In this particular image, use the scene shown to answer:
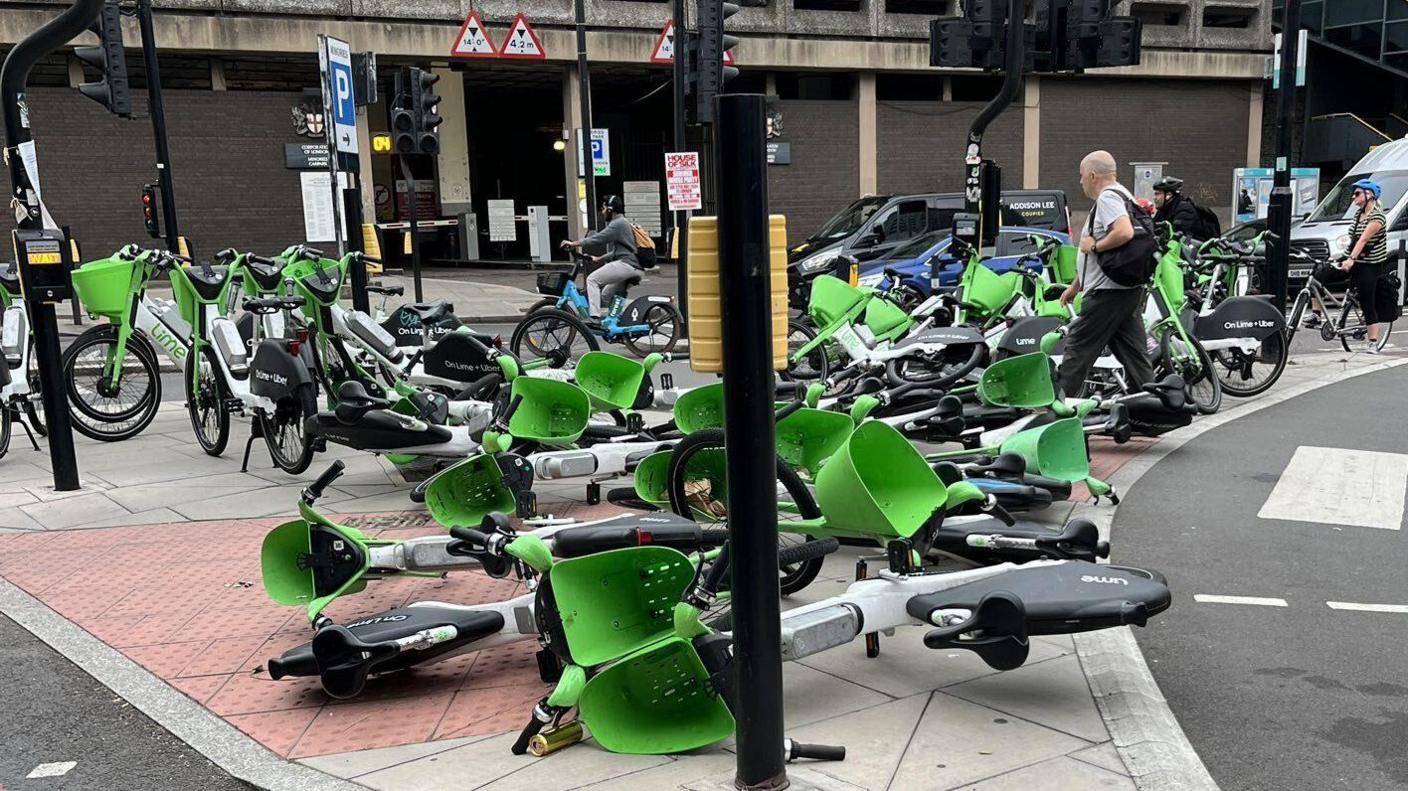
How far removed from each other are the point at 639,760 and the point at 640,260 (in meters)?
11.9

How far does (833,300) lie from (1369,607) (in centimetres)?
541

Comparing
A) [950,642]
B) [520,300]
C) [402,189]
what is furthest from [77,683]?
[402,189]

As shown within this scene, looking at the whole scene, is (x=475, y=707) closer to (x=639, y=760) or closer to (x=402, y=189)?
(x=639, y=760)

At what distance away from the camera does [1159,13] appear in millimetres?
32156

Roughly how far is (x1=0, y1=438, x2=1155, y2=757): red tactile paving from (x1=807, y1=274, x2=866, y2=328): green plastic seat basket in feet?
10.7

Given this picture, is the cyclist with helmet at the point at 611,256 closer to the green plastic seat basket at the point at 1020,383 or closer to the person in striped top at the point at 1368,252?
the green plastic seat basket at the point at 1020,383

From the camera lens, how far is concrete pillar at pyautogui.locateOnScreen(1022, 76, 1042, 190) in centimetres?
3075

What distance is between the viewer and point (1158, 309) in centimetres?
925

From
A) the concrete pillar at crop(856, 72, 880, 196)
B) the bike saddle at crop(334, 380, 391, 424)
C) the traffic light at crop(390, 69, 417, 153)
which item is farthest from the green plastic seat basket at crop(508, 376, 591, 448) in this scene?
the concrete pillar at crop(856, 72, 880, 196)

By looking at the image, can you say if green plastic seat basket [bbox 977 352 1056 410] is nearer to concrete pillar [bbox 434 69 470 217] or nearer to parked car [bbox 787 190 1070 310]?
parked car [bbox 787 190 1070 310]

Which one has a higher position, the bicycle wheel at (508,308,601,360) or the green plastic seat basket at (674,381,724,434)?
the green plastic seat basket at (674,381,724,434)

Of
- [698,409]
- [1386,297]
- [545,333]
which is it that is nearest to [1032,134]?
[1386,297]

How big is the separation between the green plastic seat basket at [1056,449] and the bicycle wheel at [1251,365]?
4.66m

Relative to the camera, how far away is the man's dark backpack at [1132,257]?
7.64 m
